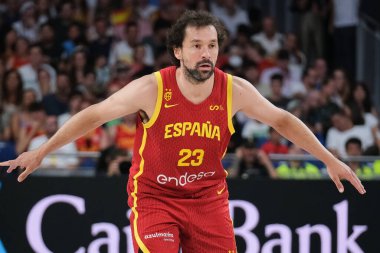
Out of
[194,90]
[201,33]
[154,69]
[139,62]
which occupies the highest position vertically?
[139,62]

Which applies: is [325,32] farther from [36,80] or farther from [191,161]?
→ [191,161]

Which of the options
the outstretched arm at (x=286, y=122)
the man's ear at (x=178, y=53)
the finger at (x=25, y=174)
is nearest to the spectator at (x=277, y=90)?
the outstretched arm at (x=286, y=122)

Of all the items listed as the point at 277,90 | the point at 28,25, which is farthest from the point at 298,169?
the point at 28,25

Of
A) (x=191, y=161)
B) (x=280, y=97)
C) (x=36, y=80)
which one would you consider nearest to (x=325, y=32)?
(x=280, y=97)

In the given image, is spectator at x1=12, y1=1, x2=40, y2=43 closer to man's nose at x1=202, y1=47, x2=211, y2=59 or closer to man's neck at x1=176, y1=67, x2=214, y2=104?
man's neck at x1=176, y1=67, x2=214, y2=104

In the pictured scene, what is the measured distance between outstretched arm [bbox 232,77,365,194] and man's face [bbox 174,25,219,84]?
341 mm

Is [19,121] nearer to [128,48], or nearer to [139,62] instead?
[139,62]

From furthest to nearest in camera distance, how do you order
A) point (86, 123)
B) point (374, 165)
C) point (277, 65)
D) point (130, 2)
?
1. point (130, 2)
2. point (277, 65)
3. point (374, 165)
4. point (86, 123)

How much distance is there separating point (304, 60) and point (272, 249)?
7390 millimetres

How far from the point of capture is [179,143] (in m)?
6.49

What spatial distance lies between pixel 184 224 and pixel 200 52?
3.69 feet

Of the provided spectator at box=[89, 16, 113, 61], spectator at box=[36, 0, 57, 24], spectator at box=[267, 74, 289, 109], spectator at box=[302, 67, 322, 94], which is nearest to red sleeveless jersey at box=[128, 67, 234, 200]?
spectator at box=[267, 74, 289, 109]

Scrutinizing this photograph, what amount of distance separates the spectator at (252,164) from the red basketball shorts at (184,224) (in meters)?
4.10

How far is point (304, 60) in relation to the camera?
1565cm
